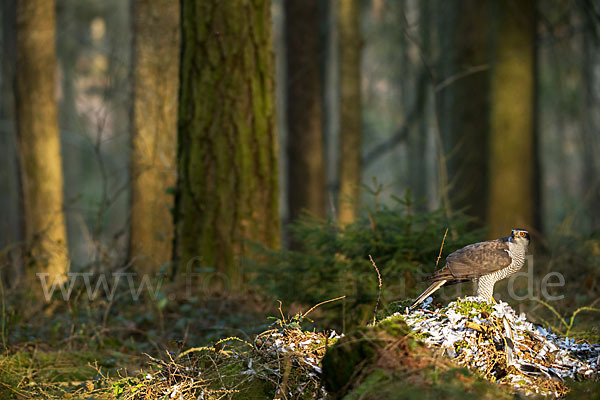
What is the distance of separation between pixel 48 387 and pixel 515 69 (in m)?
8.82

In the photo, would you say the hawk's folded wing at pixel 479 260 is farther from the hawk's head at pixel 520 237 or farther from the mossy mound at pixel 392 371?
the mossy mound at pixel 392 371

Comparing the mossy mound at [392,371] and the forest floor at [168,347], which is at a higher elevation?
the mossy mound at [392,371]

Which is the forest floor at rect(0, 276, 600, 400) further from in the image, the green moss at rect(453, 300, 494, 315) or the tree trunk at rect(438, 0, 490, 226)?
the tree trunk at rect(438, 0, 490, 226)

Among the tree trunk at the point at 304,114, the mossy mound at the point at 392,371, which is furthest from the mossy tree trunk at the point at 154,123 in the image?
the mossy mound at the point at 392,371

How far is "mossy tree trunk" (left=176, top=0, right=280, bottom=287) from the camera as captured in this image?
21.7 ft

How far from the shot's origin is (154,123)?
29.3 ft

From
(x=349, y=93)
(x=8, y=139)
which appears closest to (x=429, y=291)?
(x=349, y=93)

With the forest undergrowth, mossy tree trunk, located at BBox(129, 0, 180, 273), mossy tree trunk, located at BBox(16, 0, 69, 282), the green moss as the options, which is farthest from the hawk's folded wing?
mossy tree trunk, located at BBox(16, 0, 69, 282)

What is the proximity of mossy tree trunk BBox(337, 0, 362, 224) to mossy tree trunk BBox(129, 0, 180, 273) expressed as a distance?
4.21 m

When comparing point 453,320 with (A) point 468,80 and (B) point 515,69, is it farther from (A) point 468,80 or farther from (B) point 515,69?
(A) point 468,80

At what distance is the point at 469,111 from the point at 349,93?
2295mm

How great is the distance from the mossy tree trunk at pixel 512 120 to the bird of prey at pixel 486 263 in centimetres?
698

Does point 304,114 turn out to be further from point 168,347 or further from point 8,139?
point 8,139

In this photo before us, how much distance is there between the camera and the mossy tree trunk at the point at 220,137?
662cm
